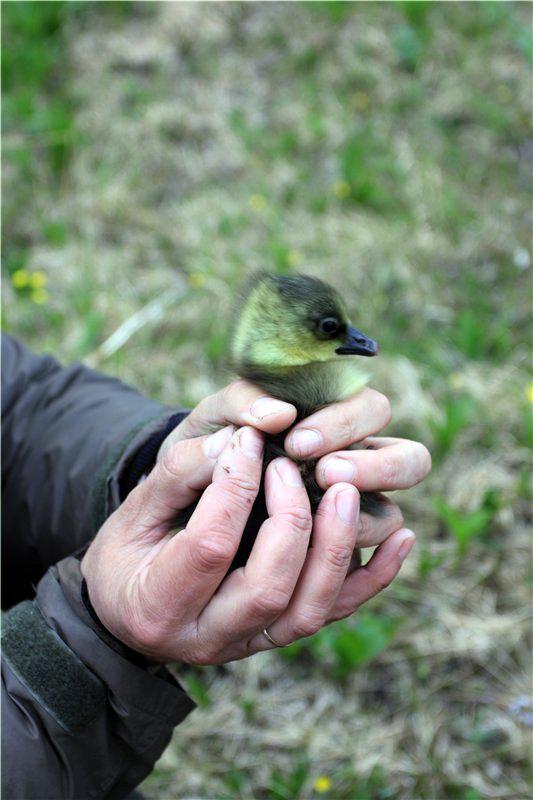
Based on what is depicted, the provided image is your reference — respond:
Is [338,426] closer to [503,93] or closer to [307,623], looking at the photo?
[307,623]

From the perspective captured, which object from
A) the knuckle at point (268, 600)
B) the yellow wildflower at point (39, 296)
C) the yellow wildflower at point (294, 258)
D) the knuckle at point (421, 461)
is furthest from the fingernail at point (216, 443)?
the yellow wildflower at point (39, 296)

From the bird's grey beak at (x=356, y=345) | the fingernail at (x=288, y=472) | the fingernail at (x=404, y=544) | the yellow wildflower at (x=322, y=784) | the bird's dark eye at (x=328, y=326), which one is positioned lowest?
the yellow wildflower at (x=322, y=784)

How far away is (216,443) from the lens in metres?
1.80

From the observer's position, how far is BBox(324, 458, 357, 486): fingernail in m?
1.79

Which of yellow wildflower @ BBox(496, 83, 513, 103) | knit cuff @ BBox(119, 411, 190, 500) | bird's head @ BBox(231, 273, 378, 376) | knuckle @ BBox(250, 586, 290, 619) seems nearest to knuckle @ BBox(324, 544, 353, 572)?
knuckle @ BBox(250, 586, 290, 619)

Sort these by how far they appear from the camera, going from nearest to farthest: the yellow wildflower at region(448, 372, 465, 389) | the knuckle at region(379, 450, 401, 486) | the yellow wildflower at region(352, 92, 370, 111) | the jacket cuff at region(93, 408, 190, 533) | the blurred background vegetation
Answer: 1. the knuckle at region(379, 450, 401, 486)
2. the jacket cuff at region(93, 408, 190, 533)
3. the blurred background vegetation
4. the yellow wildflower at region(448, 372, 465, 389)
5. the yellow wildflower at region(352, 92, 370, 111)

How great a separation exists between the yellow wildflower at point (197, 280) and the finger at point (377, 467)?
289 cm

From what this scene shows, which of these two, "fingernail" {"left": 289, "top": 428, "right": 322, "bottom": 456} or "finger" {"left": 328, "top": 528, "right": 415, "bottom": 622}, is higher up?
"fingernail" {"left": 289, "top": 428, "right": 322, "bottom": 456}

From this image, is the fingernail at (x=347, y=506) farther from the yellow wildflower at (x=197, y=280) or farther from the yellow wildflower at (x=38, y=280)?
the yellow wildflower at (x=38, y=280)

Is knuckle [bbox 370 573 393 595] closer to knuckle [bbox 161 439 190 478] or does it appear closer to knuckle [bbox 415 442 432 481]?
knuckle [bbox 415 442 432 481]

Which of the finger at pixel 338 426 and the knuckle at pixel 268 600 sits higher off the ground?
the finger at pixel 338 426

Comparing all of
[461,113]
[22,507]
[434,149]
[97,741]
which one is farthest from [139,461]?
[461,113]

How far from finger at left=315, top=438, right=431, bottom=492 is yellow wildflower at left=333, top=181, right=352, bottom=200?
3.39m

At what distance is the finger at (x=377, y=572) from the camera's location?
1.92 m
